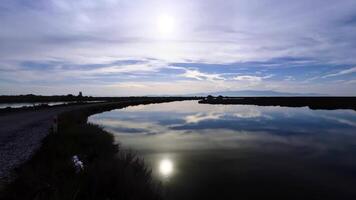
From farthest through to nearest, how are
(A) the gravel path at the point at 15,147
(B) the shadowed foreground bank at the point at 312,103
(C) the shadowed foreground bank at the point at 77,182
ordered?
(B) the shadowed foreground bank at the point at 312,103 < (A) the gravel path at the point at 15,147 < (C) the shadowed foreground bank at the point at 77,182

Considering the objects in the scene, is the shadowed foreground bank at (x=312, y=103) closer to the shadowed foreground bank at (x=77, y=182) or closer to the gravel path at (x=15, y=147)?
the gravel path at (x=15, y=147)

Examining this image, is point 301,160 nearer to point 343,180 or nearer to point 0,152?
point 343,180

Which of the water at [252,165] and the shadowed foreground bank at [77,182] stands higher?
the shadowed foreground bank at [77,182]

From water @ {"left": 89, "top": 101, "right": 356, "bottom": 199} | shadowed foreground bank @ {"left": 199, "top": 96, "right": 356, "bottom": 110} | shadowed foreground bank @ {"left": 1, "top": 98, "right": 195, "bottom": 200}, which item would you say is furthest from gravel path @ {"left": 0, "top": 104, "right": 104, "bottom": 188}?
shadowed foreground bank @ {"left": 199, "top": 96, "right": 356, "bottom": 110}

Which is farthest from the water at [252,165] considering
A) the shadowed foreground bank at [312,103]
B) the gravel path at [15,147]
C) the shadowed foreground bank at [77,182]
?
the shadowed foreground bank at [312,103]

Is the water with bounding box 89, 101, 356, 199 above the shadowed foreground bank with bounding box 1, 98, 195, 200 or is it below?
below

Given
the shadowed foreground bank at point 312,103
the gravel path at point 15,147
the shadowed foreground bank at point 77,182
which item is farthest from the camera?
the shadowed foreground bank at point 312,103

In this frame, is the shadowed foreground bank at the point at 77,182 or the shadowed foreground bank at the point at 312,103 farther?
the shadowed foreground bank at the point at 312,103

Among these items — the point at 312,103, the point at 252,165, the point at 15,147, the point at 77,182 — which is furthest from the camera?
the point at 312,103

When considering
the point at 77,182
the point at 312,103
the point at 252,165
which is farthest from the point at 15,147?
the point at 312,103

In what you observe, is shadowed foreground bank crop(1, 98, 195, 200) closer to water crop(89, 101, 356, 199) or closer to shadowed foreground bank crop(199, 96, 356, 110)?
water crop(89, 101, 356, 199)

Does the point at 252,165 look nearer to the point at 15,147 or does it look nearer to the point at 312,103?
the point at 15,147

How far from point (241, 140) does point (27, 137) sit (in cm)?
1390

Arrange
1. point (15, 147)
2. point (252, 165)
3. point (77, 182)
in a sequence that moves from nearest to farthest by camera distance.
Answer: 1. point (77, 182)
2. point (15, 147)
3. point (252, 165)
